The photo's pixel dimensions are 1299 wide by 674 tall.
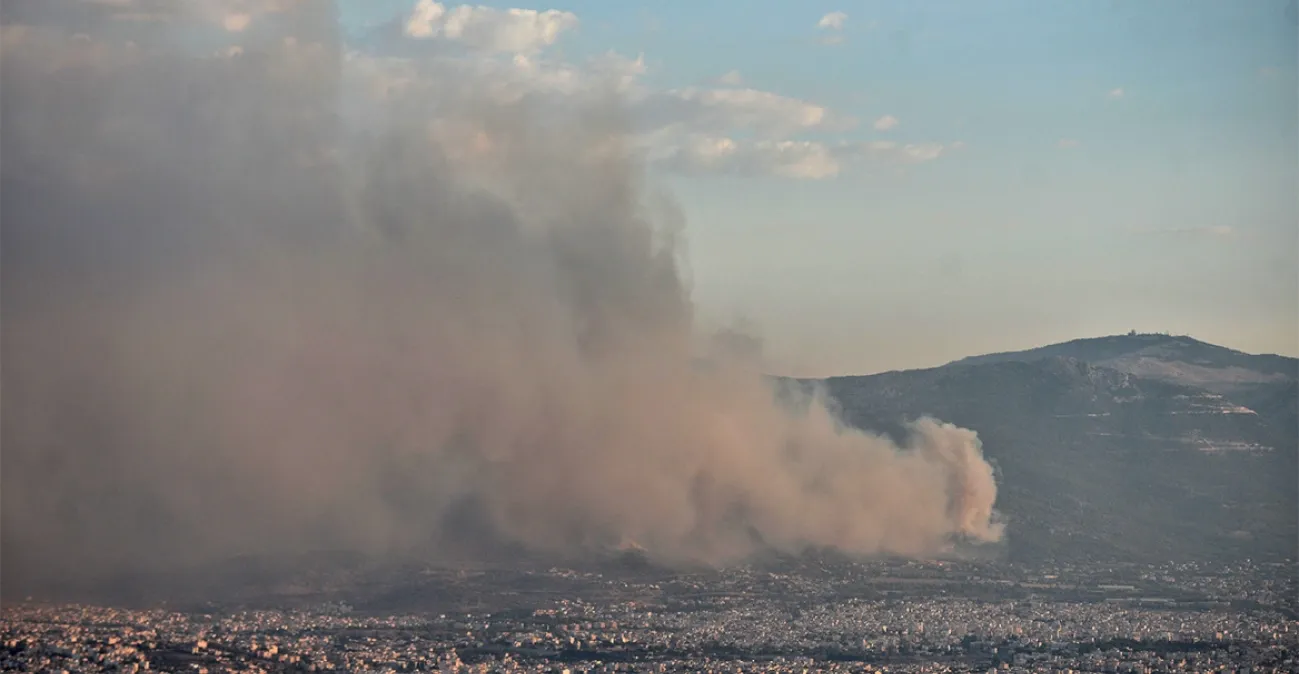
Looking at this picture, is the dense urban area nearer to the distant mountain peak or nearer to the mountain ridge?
the mountain ridge

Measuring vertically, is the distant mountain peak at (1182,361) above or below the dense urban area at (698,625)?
above

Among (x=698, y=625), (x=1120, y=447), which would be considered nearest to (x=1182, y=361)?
(x=1120, y=447)

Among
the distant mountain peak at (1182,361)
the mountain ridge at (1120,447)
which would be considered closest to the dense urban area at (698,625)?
the mountain ridge at (1120,447)

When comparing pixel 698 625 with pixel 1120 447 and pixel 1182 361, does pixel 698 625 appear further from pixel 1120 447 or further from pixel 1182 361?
pixel 1182 361

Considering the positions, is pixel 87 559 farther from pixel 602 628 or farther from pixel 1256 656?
pixel 1256 656

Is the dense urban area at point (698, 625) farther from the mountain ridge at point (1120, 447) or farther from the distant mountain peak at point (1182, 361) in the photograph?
the distant mountain peak at point (1182, 361)

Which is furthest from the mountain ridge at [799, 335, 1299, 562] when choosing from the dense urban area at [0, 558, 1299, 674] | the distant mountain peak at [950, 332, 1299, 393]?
the dense urban area at [0, 558, 1299, 674]

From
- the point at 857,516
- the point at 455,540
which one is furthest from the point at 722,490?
the point at 455,540

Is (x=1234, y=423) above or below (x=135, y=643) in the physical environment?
above
